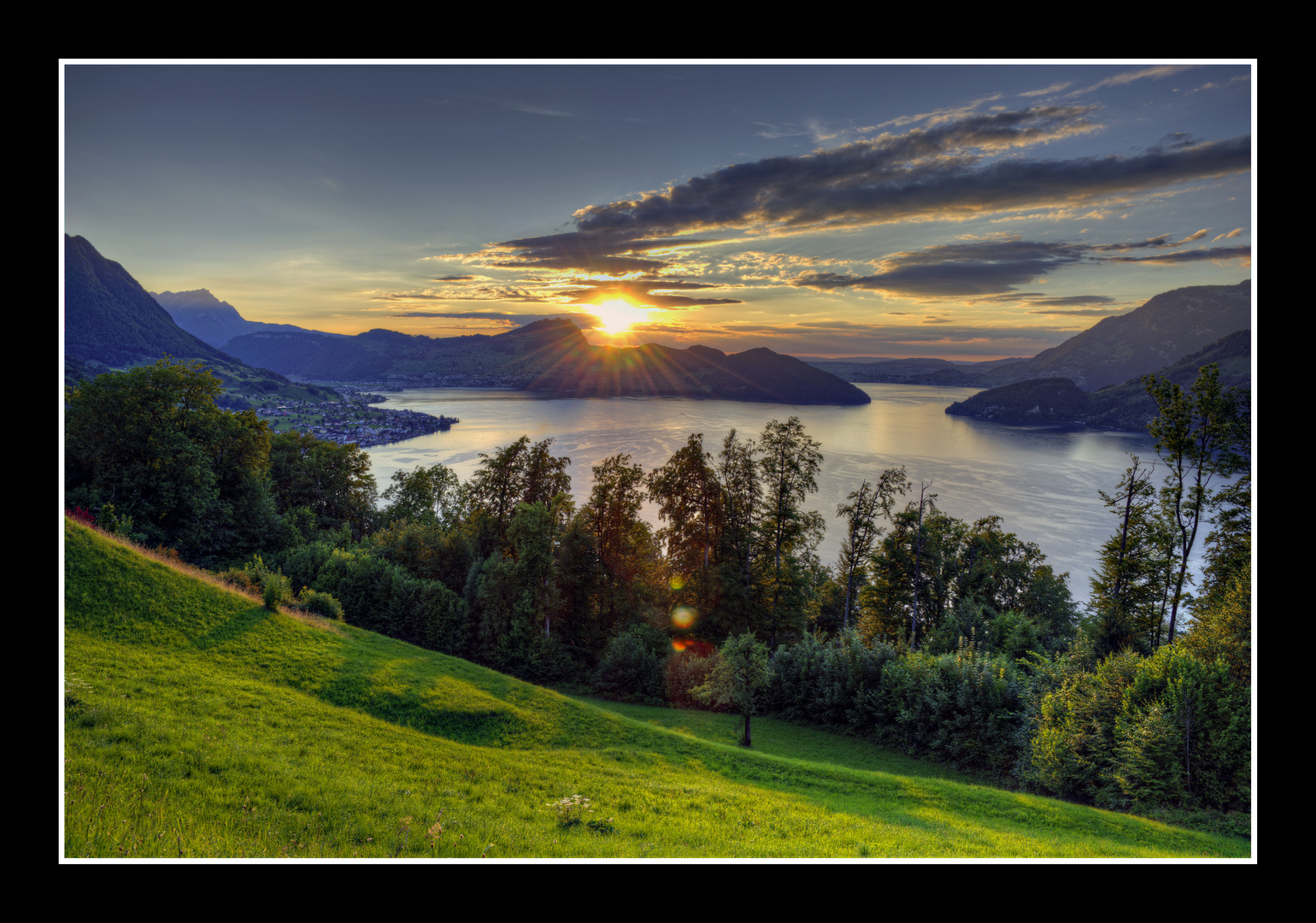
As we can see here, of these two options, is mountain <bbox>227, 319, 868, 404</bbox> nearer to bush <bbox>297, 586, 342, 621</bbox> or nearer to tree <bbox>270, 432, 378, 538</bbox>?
tree <bbox>270, 432, 378, 538</bbox>

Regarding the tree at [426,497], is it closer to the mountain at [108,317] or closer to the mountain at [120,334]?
the mountain at [120,334]

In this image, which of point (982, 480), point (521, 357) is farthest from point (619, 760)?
point (521, 357)

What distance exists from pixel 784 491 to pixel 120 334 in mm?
47364

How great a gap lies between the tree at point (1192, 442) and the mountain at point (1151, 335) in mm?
1187

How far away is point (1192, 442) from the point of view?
49.8 ft

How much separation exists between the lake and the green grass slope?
24931 millimetres

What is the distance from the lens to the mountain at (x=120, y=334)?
7.88 m

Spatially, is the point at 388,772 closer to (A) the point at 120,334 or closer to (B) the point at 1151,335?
(B) the point at 1151,335

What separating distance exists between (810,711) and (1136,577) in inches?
505

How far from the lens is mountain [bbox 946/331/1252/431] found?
10.5 metres

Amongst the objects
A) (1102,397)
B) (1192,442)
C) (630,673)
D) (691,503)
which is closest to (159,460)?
(630,673)

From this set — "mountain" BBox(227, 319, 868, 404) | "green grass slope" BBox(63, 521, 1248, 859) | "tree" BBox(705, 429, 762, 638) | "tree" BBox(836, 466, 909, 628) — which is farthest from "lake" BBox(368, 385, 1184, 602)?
"green grass slope" BBox(63, 521, 1248, 859)

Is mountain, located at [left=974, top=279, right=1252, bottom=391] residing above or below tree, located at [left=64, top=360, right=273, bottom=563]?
above
